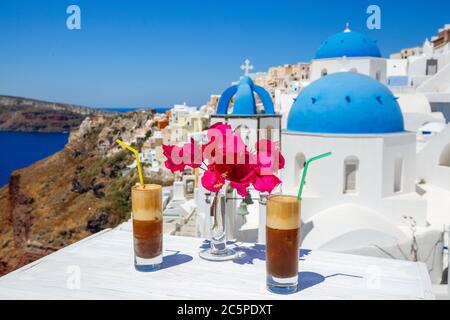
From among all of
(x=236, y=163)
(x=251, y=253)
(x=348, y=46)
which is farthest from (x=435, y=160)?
(x=236, y=163)

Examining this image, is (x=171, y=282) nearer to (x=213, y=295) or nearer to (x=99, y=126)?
(x=213, y=295)

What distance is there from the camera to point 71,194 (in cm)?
4556

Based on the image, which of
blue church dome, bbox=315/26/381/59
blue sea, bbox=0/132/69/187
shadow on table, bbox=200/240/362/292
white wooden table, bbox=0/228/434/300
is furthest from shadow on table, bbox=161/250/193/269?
blue sea, bbox=0/132/69/187

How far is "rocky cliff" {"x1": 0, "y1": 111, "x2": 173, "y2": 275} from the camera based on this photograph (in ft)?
111

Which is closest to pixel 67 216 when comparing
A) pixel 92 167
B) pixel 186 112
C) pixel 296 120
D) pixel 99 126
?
pixel 92 167

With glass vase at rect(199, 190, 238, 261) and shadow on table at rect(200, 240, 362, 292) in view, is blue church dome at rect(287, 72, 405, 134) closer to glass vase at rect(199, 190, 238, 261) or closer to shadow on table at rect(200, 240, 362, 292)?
shadow on table at rect(200, 240, 362, 292)

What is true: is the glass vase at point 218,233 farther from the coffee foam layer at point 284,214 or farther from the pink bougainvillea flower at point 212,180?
the coffee foam layer at point 284,214

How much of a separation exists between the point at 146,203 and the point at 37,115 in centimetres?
11195

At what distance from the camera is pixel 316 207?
27.9 ft

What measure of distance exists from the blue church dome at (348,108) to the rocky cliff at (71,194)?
2271 cm

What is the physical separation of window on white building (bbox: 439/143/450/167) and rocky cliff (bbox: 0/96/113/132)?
9489 centimetres

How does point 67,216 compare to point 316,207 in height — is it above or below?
below

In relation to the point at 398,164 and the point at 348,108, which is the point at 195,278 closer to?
the point at 348,108
